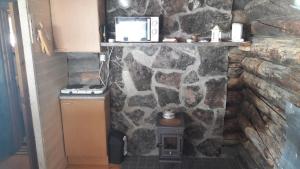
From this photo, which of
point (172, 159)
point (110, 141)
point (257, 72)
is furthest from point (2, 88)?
point (257, 72)

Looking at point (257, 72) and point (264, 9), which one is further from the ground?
point (264, 9)

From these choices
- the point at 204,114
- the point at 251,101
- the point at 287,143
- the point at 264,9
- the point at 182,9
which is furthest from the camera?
the point at 204,114

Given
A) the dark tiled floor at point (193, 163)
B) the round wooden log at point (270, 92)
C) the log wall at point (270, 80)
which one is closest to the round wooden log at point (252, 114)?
the log wall at point (270, 80)

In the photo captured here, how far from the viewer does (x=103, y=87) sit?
311 centimetres

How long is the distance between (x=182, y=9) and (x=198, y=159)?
1.96 meters

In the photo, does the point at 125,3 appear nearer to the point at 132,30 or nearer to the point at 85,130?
the point at 132,30

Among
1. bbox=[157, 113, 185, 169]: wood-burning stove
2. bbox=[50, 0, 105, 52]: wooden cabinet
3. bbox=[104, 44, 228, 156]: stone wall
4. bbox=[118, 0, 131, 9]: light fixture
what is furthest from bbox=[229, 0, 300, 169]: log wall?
bbox=[50, 0, 105, 52]: wooden cabinet

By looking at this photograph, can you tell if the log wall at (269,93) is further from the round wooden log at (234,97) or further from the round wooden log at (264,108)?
the round wooden log at (234,97)

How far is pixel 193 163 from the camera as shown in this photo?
327cm

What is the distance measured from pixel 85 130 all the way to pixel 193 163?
4.75 feet

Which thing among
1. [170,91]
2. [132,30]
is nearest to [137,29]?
[132,30]

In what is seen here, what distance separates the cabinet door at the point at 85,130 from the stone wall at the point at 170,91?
1.29ft

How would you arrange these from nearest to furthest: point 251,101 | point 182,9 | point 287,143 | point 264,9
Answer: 1. point 287,143
2. point 264,9
3. point 251,101
4. point 182,9

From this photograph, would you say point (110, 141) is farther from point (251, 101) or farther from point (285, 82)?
point (285, 82)
